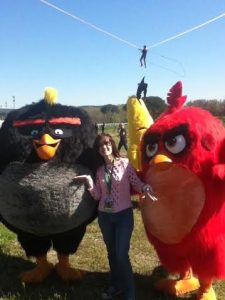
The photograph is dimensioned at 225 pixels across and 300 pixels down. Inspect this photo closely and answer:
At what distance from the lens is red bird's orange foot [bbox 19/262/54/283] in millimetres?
4062

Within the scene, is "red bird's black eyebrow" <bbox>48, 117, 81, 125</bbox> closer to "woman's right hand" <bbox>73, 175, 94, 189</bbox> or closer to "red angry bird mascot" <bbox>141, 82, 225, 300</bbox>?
"woman's right hand" <bbox>73, 175, 94, 189</bbox>

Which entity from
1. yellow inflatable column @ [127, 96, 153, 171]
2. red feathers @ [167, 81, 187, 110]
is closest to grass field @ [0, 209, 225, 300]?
yellow inflatable column @ [127, 96, 153, 171]

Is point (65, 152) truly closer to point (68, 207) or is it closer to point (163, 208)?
point (68, 207)

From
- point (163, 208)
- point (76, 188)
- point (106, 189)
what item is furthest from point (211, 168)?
point (76, 188)

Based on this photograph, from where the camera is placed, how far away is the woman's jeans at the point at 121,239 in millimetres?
3447

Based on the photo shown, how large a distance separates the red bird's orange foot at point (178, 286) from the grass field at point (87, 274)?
0.18ft

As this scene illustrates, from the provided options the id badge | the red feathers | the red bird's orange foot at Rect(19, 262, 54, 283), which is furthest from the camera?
the red bird's orange foot at Rect(19, 262, 54, 283)

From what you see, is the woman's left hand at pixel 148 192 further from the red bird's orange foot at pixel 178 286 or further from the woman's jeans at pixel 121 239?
the red bird's orange foot at pixel 178 286

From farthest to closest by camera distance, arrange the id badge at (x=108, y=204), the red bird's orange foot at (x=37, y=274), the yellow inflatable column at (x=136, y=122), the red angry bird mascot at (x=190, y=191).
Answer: the yellow inflatable column at (x=136, y=122) → the red bird's orange foot at (x=37, y=274) → the id badge at (x=108, y=204) → the red angry bird mascot at (x=190, y=191)

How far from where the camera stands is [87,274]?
14.4 feet

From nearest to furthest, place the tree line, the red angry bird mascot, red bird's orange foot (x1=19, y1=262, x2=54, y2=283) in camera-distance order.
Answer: the red angry bird mascot < red bird's orange foot (x1=19, y1=262, x2=54, y2=283) < the tree line

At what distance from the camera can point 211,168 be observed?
10.8 feet

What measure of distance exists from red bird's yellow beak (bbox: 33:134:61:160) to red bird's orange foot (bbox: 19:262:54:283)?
121 centimetres

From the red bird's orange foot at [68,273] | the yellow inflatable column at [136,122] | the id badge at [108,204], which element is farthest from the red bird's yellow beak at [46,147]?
the yellow inflatable column at [136,122]
